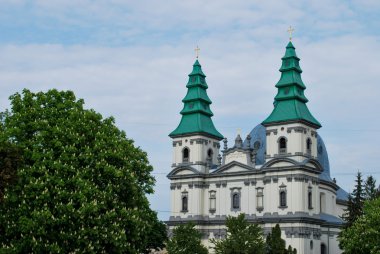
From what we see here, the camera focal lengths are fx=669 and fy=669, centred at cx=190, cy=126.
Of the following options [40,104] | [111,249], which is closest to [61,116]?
[40,104]

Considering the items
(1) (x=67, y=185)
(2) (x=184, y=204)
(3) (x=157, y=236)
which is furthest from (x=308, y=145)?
(1) (x=67, y=185)

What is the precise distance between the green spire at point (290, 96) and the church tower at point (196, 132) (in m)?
10.1

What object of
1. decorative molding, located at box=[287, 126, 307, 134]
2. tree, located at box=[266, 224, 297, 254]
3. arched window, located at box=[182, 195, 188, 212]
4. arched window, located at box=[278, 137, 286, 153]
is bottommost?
tree, located at box=[266, 224, 297, 254]

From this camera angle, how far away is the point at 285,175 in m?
74.9

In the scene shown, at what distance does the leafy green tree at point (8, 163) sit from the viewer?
35.5 metres

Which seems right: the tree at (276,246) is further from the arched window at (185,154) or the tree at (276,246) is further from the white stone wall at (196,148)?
the arched window at (185,154)

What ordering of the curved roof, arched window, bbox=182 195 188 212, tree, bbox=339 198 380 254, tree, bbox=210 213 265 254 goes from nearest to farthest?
tree, bbox=210 213 265 254 → tree, bbox=339 198 380 254 → arched window, bbox=182 195 188 212 → the curved roof

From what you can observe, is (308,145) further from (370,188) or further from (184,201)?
(184,201)

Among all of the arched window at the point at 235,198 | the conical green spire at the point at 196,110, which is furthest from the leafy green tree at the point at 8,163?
the conical green spire at the point at 196,110

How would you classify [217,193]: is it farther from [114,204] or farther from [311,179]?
[114,204]

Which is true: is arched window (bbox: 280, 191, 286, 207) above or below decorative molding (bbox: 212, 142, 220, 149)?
below

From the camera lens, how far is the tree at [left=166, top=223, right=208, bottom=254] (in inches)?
2459

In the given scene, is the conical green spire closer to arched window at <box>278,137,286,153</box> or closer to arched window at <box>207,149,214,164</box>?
arched window at <box>207,149,214,164</box>

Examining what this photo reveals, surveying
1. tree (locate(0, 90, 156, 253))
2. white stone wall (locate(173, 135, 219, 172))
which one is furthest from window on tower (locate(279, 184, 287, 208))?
tree (locate(0, 90, 156, 253))
